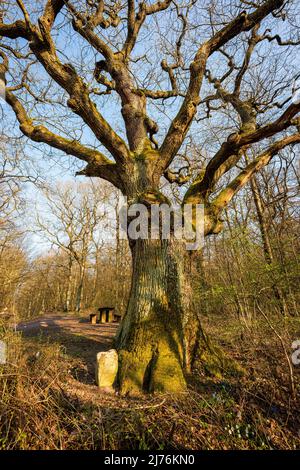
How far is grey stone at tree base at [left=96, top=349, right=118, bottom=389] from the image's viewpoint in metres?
3.33

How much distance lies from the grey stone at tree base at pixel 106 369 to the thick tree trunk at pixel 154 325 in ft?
0.34

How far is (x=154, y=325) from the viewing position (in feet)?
12.1

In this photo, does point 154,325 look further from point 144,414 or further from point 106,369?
point 144,414

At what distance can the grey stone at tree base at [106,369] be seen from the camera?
3.33 metres

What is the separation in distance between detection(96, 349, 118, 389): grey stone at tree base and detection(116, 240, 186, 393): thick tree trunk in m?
0.10

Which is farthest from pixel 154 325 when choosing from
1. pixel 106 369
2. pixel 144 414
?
pixel 144 414

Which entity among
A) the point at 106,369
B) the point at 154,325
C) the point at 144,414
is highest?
the point at 154,325

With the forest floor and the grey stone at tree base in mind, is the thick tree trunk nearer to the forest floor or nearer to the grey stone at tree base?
the grey stone at tree base

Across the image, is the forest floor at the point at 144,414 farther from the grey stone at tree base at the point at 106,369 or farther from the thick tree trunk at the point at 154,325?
the thick tree trunk at the point at 154,325

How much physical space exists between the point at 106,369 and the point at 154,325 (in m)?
0.90

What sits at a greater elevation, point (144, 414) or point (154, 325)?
point (154, 325)

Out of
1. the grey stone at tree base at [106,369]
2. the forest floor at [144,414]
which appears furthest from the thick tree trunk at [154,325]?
the forest floor at [144,414]

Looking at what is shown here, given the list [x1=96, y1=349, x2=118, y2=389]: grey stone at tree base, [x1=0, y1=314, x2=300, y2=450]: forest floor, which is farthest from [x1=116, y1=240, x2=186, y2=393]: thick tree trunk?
[x1=0, y1=314, x2=300, y2=450]: forest floor

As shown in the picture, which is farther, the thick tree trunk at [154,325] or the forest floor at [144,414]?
the thick tree trunk at [154,325]
